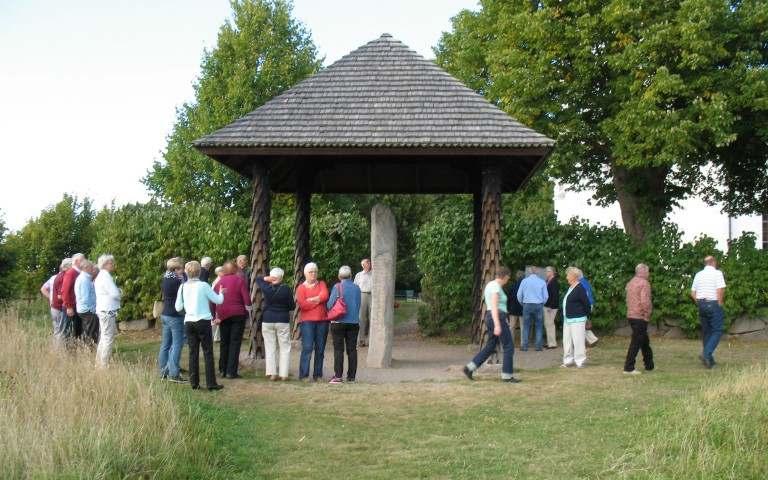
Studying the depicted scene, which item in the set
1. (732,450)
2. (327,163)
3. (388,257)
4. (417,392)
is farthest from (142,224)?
(732,450)

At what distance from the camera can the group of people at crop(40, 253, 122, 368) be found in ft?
38.1

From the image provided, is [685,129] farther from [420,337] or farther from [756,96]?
[420,337]

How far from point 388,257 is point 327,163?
3.61 meters

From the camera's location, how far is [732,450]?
7.32 metres

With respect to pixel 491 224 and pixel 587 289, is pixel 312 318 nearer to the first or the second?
pixel 491 224

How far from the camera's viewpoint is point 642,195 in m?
23.2

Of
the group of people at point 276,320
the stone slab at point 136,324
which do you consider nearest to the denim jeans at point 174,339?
the group of people at point 276,320

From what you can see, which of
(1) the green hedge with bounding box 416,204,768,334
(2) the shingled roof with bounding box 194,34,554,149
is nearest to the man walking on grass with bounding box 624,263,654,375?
(2) the shingled roof with bounding box 194,34,554,149

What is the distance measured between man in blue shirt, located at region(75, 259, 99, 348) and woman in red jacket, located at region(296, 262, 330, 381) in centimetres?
327

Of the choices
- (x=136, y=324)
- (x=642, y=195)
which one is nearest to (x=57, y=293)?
(x=136, y=324)

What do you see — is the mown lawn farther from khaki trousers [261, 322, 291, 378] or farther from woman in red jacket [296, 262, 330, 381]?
woman in red jacket [296, 262, 330, 381]

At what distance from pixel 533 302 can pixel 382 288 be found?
16.1 feet

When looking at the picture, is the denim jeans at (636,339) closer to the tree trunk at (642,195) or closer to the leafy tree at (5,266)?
the tree trunk at (642,195)

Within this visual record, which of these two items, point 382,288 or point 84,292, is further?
point 382,288
